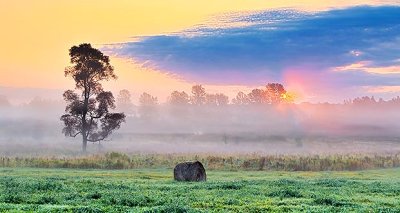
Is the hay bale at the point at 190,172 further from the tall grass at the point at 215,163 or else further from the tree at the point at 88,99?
the tree at the point at 88,99

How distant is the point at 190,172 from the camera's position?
5019 centimetres

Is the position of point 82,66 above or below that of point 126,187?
above

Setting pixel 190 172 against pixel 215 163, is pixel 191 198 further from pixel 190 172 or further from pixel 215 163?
pixel 215 163

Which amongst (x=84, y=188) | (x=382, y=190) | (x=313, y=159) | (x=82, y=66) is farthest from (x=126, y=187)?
(x=82, y=66)

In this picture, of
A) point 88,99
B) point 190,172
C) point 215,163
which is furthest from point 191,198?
point 88,99

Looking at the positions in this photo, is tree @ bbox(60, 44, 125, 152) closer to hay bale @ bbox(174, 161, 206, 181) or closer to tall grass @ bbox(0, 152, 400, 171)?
tall grass @ bbox(0, 152, 400, 171)

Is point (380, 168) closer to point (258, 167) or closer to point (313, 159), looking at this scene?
point (313, 159)

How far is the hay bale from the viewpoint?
1970 inches

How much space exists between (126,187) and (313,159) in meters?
44.1

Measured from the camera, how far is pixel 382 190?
3969cm

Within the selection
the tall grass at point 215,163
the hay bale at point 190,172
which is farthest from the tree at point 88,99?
the hay bale at point 190,172

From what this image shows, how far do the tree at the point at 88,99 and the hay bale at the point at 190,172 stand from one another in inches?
2179

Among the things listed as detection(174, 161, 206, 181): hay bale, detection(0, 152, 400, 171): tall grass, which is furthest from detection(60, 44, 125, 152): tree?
detection(174, 161, 206, 181): hay bale

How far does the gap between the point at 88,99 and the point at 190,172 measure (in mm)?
57322
